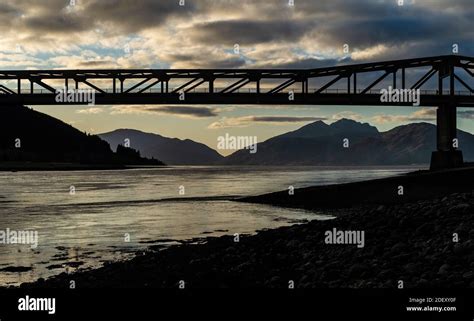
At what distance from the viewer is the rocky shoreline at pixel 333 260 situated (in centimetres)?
1219

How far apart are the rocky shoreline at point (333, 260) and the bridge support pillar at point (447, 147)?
2430 inches

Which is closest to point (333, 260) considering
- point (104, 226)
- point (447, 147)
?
point (104, 226)

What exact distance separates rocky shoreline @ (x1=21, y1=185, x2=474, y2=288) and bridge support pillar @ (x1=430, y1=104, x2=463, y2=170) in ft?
203

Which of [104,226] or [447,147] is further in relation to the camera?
[447,147]

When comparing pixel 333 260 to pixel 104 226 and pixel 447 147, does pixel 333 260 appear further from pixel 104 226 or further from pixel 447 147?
pixel 447 147

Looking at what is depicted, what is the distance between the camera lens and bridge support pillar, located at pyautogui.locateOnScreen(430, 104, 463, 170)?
257 ft

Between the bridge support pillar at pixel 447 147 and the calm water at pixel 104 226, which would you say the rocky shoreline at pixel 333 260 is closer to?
the calm water at pixel 104 226

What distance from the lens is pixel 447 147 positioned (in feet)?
262

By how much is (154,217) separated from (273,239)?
66.6ft

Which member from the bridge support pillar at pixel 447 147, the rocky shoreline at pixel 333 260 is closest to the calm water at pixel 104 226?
the rocky shoreline at pixel 333 260

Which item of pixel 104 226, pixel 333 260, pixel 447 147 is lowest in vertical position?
pixel 104 226

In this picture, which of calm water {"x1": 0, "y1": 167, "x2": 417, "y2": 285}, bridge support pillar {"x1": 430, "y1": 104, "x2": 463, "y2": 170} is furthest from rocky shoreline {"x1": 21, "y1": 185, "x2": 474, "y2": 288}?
bridge support pillar {"x1": 430, "y1": 104, "x2": 463, "y2": 170}

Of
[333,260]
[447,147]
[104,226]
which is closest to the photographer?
[333,260]

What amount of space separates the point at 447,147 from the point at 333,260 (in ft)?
233
